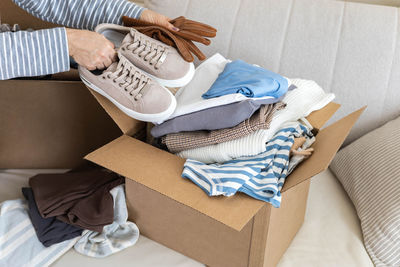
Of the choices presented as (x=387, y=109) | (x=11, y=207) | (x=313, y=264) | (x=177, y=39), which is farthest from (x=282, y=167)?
(x=11, y=207)

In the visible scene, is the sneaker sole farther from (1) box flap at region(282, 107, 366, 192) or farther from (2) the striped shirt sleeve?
(1) box flap at region(282, 107, 366, 192)

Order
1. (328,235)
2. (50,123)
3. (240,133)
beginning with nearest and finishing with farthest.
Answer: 1. (240,133)
2. (328,235)
3. (50,123)

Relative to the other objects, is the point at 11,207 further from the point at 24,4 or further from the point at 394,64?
the point at 394,64

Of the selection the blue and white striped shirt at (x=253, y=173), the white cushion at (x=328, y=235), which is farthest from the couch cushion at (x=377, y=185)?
the blue and white striped shirt at (x=253, y=173)

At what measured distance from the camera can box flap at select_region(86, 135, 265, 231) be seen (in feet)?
2.37

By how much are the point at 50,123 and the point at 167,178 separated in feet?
1.46

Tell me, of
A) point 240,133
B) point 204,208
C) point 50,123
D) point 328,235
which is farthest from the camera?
point 50,123

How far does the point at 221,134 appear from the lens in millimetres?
854

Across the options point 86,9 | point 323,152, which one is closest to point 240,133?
point 323,152

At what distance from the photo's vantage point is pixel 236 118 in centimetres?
84

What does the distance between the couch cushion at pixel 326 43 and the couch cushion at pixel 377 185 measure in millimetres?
100

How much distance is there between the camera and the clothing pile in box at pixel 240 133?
0.78 meters

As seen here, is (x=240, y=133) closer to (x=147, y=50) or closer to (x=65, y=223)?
(x=147, y=50)

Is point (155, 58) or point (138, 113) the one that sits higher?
point (155, 58)
